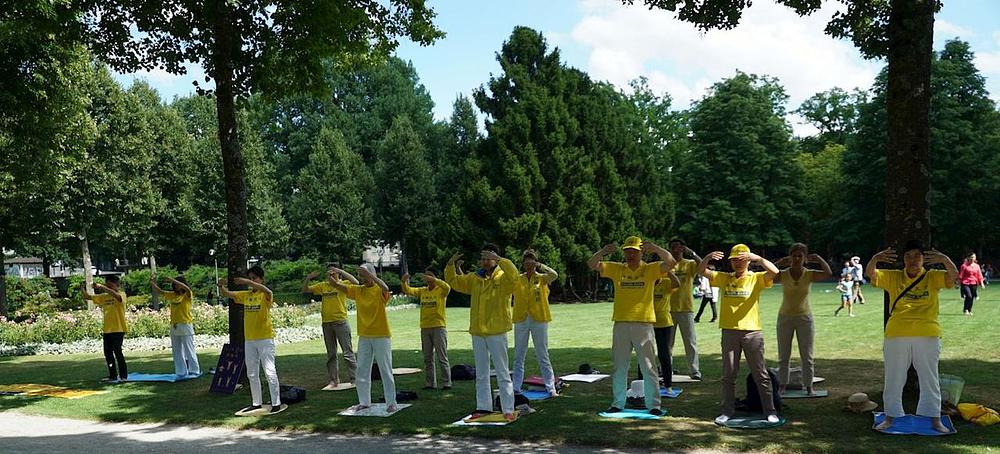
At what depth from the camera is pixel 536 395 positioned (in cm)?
1193

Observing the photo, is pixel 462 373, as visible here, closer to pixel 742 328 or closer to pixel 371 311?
pixel 371 311

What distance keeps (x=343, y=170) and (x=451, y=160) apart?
9955mm

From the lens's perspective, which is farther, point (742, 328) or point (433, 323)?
point (433, 323)

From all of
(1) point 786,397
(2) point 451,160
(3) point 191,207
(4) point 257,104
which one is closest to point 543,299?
(1) point 786,397

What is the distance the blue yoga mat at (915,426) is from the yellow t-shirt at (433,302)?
20.4ft

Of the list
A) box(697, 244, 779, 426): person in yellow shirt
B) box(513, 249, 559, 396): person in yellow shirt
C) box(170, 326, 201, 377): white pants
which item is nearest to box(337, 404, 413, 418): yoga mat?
box(513, 249, 559, 396): person in yellow shirt

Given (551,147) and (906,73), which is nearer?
(906,73)

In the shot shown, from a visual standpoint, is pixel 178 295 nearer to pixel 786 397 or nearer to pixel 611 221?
pixel 786 397

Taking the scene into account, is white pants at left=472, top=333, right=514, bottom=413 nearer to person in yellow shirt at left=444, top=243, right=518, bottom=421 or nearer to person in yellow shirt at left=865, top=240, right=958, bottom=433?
person in yellow shirt at left=444, top=243, right=518, bottom=421

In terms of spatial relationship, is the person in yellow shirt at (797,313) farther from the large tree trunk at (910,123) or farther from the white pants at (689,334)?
the white pants at (689,334)

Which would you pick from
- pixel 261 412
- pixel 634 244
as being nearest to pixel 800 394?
pixel 634 244

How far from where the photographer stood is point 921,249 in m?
9.14

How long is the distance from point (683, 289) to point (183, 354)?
9.71 meters

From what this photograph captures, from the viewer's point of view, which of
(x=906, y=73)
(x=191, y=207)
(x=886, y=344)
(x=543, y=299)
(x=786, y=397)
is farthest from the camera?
(x=191, y=207)
